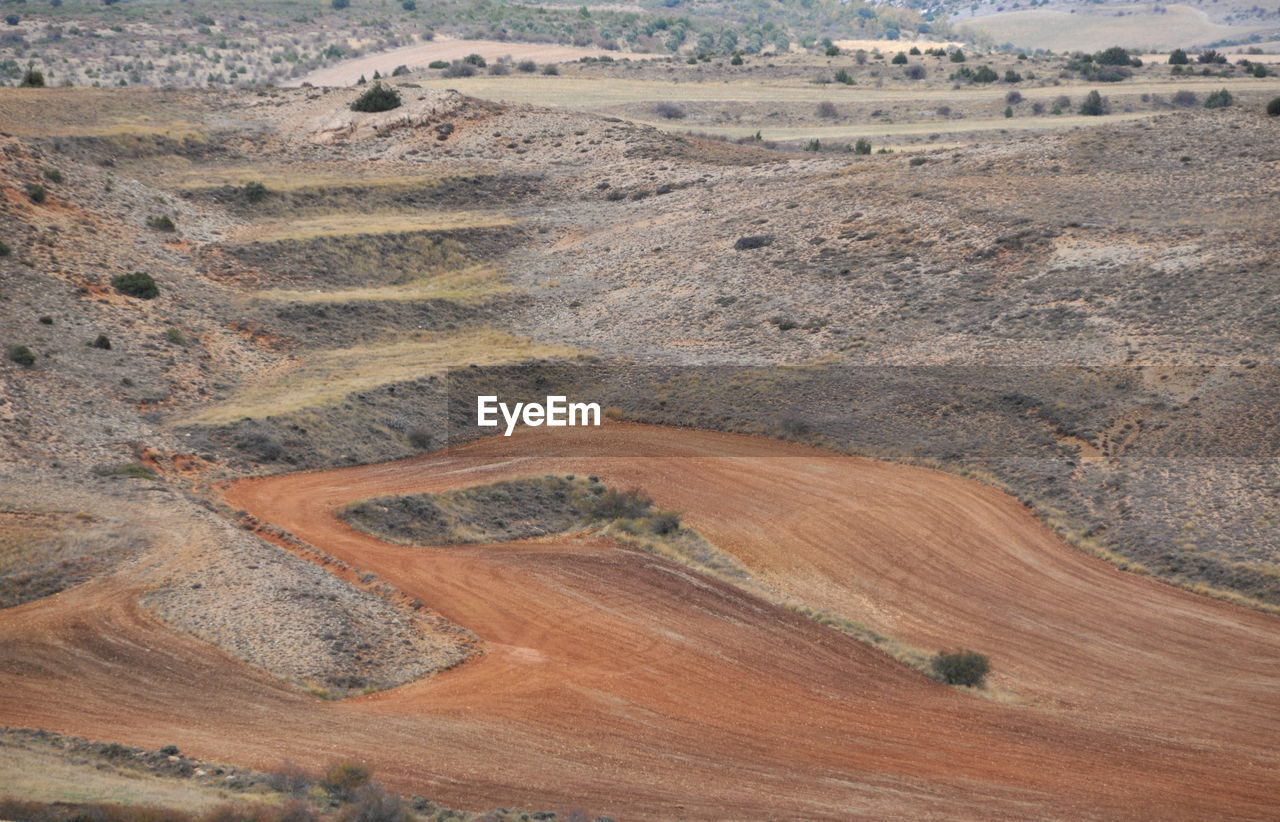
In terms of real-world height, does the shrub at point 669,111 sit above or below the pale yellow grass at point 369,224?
above

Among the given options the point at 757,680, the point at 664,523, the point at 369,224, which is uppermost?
the point at 369,224

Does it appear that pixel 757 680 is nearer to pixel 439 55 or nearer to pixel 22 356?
pixel 22 356

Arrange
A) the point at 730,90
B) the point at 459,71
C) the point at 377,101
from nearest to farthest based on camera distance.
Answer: the point at 377,101, the point at 730,90, the point at 459,71

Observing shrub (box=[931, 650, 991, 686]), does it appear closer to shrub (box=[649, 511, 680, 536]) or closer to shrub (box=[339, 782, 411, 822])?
shrub (box=[649, 511, 680, 536])

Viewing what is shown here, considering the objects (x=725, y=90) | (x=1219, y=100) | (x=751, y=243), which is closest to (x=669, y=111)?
(x=725, y=90)

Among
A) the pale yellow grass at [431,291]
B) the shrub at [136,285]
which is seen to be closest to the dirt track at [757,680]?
the shrub at [136,285]

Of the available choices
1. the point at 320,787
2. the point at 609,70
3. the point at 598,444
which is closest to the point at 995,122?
the point at 609,70

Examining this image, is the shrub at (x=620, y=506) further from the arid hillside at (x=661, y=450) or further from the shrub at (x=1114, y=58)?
the shrub at (x=1114, y=58)
